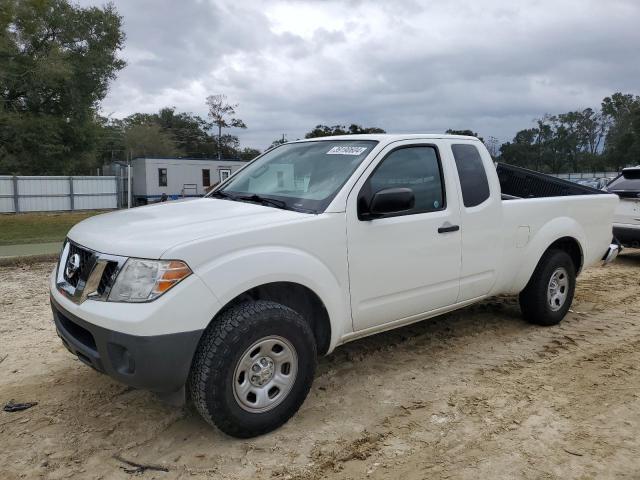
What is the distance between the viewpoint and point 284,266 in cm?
318

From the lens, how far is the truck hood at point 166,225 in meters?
2.93

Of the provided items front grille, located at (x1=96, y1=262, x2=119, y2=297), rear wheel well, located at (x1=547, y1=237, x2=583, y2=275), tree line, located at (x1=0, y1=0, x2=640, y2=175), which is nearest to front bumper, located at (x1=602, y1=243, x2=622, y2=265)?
rear wheel well, located at (x1=547, y1=237, x2=583, y2=275)

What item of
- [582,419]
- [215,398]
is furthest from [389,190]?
[582,419]

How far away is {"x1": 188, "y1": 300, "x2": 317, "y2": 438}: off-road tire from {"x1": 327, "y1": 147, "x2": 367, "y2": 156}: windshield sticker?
1.35m

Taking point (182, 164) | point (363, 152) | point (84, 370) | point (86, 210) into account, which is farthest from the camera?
point (182, 164)

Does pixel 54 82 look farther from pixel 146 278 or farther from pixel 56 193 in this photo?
pixel 146 278

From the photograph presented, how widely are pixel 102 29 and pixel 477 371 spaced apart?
2303cm

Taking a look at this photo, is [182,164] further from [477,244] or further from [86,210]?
[477,244]

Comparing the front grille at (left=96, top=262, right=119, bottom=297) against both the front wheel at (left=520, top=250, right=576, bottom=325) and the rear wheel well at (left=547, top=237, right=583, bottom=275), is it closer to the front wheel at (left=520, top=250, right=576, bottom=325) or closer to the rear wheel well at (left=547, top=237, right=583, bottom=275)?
the front wheel at (left=520, top=250, right=576, bottom=325)

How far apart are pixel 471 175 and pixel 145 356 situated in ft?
9.90

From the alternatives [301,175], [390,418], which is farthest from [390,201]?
[390,418]

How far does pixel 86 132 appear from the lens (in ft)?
74.0

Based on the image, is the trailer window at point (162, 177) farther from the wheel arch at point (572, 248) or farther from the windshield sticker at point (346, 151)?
the windshield sticker at point (346, 151)

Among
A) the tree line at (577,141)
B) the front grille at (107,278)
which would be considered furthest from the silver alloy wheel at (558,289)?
the tree line at (577,141)
